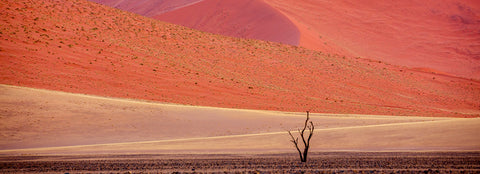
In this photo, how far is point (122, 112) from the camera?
2409 cm

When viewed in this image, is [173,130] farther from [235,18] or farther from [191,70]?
[235,18]

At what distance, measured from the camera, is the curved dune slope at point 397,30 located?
5897cm

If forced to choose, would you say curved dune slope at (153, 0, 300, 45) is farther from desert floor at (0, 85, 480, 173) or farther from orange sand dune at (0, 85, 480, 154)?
desert floor at (0, 85, 480, 173)

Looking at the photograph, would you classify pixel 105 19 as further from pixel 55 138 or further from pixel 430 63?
pixel 430 63

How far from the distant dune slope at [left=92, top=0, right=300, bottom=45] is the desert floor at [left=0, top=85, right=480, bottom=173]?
30.7m

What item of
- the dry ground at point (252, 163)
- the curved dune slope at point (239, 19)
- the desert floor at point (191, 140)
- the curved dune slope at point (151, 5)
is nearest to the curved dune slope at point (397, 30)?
the curved dune slope at point (239, 19)

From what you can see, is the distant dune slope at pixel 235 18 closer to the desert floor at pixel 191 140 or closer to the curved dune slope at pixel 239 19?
the curved dune slope at pixel 239 19

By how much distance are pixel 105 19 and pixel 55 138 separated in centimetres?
2850

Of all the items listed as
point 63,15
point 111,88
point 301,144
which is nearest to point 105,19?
point 63,15

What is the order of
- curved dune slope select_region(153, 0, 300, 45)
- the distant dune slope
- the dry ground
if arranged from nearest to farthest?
the dry ground, curved dune slope select_region(153, 0, 300, 45), the distant dune slope

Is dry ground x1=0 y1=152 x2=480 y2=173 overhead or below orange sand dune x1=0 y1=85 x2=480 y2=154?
below

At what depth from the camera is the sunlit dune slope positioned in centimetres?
3422

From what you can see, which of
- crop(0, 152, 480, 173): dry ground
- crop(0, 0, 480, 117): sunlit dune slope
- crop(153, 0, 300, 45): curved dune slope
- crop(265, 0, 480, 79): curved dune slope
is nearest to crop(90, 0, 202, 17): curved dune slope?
crop(153, 0, 300, 45): curved dune slope

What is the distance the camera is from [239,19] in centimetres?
6078
